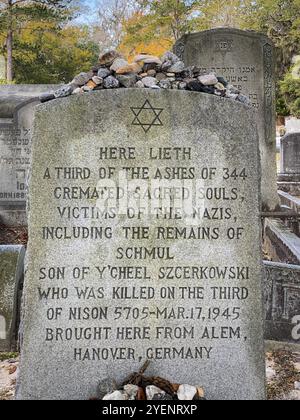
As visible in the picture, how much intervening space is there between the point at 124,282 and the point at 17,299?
1379 millimetres

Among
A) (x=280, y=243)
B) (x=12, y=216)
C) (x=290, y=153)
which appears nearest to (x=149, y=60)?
(x=280, y=243)

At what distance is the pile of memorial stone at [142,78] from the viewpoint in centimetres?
290

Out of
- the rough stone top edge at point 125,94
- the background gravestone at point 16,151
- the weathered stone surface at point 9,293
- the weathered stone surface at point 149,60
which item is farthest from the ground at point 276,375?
the background gravestone at point 16,151

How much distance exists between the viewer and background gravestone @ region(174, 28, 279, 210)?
25.6ft

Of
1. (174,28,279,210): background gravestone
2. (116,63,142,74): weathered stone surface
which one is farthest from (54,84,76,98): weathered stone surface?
(174,28,279,210): background gravestone

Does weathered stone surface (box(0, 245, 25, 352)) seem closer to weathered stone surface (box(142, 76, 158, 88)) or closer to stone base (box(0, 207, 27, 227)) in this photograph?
weathered stone surface (box(142, 76, 158, 88))

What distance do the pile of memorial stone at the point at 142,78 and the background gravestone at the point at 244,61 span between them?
5.04 meters

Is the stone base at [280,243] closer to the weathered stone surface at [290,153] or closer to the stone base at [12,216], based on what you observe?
the stone base at [12,216]

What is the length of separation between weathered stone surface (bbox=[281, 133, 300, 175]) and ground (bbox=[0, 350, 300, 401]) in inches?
474

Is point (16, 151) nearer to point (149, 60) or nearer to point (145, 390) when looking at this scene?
point (149, 60)

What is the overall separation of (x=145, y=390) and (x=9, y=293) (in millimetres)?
1587

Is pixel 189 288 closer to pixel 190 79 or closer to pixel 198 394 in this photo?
pixel 198 394

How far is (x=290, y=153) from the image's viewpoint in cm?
1534
